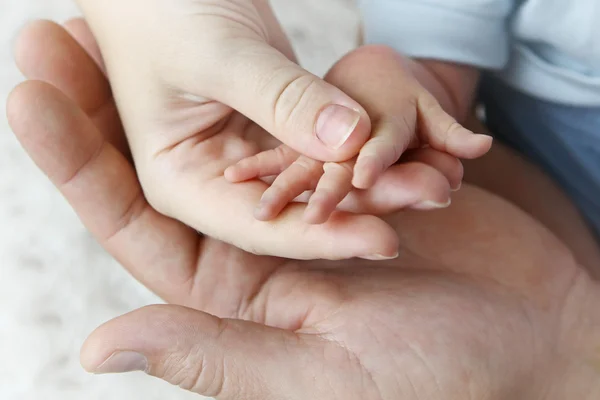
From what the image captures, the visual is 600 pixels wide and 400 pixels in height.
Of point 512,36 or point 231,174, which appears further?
point 512,36

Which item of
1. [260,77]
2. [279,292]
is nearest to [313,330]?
[279,292]

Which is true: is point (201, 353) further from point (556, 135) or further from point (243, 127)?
point (556, 135)

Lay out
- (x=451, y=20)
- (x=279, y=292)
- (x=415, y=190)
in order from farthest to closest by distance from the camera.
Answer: (x=451, y=20)
(x=279, y=292)
(x=415, y=190)

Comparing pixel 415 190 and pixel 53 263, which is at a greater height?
pixel 415 190

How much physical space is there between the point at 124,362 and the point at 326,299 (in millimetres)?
140

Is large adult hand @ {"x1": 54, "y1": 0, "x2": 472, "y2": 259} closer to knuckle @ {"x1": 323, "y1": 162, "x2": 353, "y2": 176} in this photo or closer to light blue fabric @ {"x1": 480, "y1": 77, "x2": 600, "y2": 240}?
knuckle @ {"x1": 323, "y1": 162, "x2": 353, "y2": 176}

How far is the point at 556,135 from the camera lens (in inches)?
25.4

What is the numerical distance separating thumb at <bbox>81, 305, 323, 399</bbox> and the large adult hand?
0.19 ft

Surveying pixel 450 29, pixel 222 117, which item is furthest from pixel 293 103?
pixel 450 29

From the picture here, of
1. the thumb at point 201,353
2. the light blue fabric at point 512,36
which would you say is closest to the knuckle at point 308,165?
the thumb at point 201,353

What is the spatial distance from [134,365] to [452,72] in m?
0.40

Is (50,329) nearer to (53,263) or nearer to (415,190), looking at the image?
(53,263)

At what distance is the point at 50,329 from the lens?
1.81 feet

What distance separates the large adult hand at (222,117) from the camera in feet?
1.20
